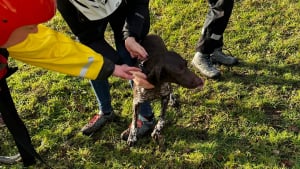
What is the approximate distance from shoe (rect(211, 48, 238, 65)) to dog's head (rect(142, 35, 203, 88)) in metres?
1.62

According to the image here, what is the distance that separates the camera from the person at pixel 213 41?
13.5 ft

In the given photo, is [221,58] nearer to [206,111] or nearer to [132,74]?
[206,111]

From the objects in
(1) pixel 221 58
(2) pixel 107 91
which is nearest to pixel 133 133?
(2) pixel 107 91

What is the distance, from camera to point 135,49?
3098 mm

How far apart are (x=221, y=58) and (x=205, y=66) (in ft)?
0.81

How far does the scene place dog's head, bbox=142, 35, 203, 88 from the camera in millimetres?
2969

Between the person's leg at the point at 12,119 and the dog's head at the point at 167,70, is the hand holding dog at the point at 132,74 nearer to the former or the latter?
the dog's head at the point at 167,70

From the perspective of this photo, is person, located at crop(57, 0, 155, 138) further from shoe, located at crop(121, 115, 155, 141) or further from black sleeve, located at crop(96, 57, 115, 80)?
shoe, located at crop(121, 115, 155, 141)

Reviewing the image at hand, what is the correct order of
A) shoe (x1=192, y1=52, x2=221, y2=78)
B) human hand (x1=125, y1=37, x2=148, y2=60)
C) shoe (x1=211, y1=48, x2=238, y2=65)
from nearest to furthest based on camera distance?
human hand (x1=125, y1=37, x2=148, y2=60) < shoe (x1=192, y1=52, x2=221, y2=78) < shoe (x1=211, y1=48, x2=238, y2=65)

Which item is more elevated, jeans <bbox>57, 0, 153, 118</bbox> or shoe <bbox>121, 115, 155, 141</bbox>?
jeans <bbox>57, 0, 153, 118</bbox>

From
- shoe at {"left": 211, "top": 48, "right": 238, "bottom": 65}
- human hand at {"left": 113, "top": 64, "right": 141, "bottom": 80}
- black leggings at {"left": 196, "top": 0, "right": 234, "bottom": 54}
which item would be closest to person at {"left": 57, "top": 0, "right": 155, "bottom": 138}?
human hand at {"left": 113, "top": 64, "right": 141, "bottom": 80}

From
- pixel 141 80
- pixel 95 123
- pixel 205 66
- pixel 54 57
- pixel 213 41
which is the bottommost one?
pixel 95 123

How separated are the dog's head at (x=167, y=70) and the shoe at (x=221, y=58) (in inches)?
64.0

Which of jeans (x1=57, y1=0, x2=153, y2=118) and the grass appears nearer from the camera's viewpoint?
jeans (x1=57, y1=0, x2=153, y2=118)
